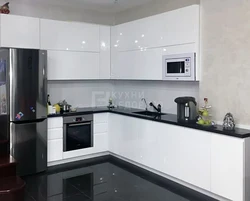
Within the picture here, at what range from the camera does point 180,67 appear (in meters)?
3.67

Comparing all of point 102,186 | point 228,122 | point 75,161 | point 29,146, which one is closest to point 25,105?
point 29,146

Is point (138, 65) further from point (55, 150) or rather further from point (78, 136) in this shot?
point (55, 150)

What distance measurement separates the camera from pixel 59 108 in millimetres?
4531

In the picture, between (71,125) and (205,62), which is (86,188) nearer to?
(71,125)

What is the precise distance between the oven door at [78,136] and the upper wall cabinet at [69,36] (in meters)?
1.28

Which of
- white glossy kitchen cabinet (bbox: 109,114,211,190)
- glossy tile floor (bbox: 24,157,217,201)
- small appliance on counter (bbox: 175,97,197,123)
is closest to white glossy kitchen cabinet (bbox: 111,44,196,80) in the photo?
small appliance on counter (bbox: 175,97,197,123)

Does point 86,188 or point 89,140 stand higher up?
point 89,140

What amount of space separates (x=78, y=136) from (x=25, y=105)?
1105 millimetres

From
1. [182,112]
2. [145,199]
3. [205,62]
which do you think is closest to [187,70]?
[205,62]

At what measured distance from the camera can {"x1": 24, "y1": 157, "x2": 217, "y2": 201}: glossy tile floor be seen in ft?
10.8

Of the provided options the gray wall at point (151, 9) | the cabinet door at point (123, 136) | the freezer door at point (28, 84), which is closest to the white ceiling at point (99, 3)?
the gray wall at point (151, 9)

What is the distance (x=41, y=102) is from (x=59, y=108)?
540mm

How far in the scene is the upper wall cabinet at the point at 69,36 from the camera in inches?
170

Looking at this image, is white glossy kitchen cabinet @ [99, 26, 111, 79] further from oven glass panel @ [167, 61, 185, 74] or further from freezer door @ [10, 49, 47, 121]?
oven glass panel @ [167, 61, 185, 74]
